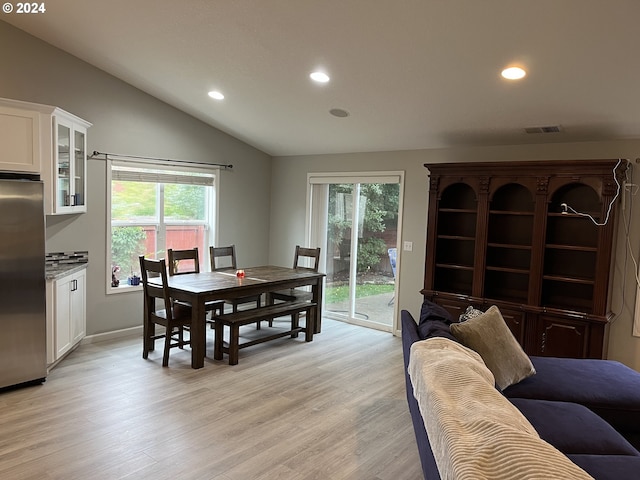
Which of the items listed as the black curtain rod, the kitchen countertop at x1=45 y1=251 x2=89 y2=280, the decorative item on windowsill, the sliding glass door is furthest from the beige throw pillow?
the black curtain rod

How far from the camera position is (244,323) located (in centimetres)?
454

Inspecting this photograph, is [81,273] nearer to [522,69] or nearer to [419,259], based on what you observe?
[419,259]

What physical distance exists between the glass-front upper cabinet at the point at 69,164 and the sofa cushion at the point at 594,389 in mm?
4014

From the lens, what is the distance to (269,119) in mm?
5336

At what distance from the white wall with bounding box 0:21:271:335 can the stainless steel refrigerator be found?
0.97 meters

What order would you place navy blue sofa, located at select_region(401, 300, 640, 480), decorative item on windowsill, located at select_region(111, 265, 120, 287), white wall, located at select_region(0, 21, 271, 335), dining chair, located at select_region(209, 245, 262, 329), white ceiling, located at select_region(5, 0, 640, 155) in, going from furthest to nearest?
dining chair, located at select_region(209, 245, 262, 329), decorative item on windowsill, located at select_region(111, 265, 120, 287), white wall, located at select_region(0, 21, 271, 335), white ceiling, located at select_region(5, 0, 640, 155), navy blue sofa, located at select_region(401, 300, 640, 480)

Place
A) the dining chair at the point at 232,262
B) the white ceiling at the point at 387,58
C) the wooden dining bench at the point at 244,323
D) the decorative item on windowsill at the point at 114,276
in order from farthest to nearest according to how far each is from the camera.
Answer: the dining chair at the point at 232,262, the decorative item on windowsill at the point at 114,276, the wooden dining bench at the point at 244,323, the white ceiling at the point at 387,58

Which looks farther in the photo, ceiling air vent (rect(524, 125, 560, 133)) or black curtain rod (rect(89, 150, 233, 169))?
black curtain rod (rect(89, 150, 233, 169))

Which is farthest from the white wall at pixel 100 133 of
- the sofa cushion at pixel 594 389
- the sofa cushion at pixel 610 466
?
the sofa cushion at pixel 610 466

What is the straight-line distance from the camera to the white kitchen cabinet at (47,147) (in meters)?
3.69

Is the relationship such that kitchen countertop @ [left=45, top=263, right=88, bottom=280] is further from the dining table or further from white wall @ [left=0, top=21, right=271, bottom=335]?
the dining table

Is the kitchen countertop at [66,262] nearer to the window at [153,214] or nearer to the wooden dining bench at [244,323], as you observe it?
the window at [153,214]

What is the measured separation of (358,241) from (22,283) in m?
3.79

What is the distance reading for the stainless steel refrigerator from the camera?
3.45 metres
